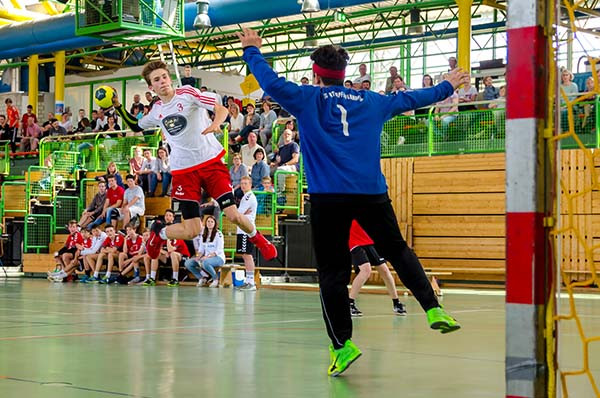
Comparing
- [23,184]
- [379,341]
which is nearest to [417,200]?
[23,184]

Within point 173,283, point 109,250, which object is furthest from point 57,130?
point 173,283

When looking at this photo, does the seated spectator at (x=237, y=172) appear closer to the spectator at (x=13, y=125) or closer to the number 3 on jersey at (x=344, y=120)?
the spectator at (x=13, y=125)

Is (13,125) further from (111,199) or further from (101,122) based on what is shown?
(111,199)

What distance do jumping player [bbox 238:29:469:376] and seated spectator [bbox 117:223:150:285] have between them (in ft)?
51.2

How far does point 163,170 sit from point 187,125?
13.4 metres

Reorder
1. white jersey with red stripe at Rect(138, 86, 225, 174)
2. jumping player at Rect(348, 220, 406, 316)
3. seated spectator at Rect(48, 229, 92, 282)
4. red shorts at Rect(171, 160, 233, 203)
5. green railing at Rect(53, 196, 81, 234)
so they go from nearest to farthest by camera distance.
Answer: white jersey with red stripe at Rect(138, 86, 225, 174)
red shorts at Rect(171, 160, 233, 203)
jumping player at Rect(348, 220, 406, 316)
seated spectator at Rect(48, 229, 92, 282)
green railing at Rect(53, 196, 81, 234)

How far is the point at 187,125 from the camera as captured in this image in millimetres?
10367

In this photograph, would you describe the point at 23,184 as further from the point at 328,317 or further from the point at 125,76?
the point at 328,317

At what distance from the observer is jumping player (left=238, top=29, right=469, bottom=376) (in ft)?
18.6

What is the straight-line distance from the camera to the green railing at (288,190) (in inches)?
852

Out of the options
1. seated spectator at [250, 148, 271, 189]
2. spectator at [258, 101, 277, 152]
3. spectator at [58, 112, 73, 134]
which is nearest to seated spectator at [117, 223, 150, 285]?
seated spectator at [250, 148, 271, 189]

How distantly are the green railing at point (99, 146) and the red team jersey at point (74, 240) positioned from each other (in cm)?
389

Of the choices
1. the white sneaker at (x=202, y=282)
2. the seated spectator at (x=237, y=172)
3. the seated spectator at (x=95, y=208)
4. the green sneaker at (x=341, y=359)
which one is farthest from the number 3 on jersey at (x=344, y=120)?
the seated spectator at (x=95, y=208)

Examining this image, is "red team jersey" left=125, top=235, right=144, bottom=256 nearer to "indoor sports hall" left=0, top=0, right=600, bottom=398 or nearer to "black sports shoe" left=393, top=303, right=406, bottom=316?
"indoor sports hall" left=0, top=0, right=600, bottom=398
